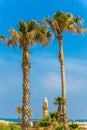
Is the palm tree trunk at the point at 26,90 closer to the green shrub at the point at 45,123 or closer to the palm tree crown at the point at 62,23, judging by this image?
the palm tree crown at the point at 62,23

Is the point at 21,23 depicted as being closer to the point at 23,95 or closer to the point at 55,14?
the point at 55,14

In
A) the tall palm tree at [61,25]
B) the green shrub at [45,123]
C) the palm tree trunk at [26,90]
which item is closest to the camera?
the palm tree trunk at [26,90]

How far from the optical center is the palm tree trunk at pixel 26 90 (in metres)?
29.8

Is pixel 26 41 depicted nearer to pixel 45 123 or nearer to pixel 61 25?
pixel 61 25

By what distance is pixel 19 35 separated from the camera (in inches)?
1227

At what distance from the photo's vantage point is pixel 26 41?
31.2 m

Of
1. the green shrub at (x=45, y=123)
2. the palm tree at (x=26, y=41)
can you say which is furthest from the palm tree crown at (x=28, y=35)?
the green shrub at (x=45, y=123)

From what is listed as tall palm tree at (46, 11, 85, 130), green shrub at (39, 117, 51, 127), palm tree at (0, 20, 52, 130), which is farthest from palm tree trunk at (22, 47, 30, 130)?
green shrub at (39, 117, 51, 127)

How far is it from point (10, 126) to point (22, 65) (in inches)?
232

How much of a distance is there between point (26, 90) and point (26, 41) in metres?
3.99

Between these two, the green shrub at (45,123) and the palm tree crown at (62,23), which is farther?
the green shrub at (45,123)

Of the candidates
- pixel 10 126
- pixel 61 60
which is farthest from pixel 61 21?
pixel 10 126

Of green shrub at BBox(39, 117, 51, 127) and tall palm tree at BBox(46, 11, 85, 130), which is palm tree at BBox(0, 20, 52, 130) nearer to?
tall palm tree at BBox(46, 11, 85, 130)

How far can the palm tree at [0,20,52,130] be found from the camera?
30.1 m
